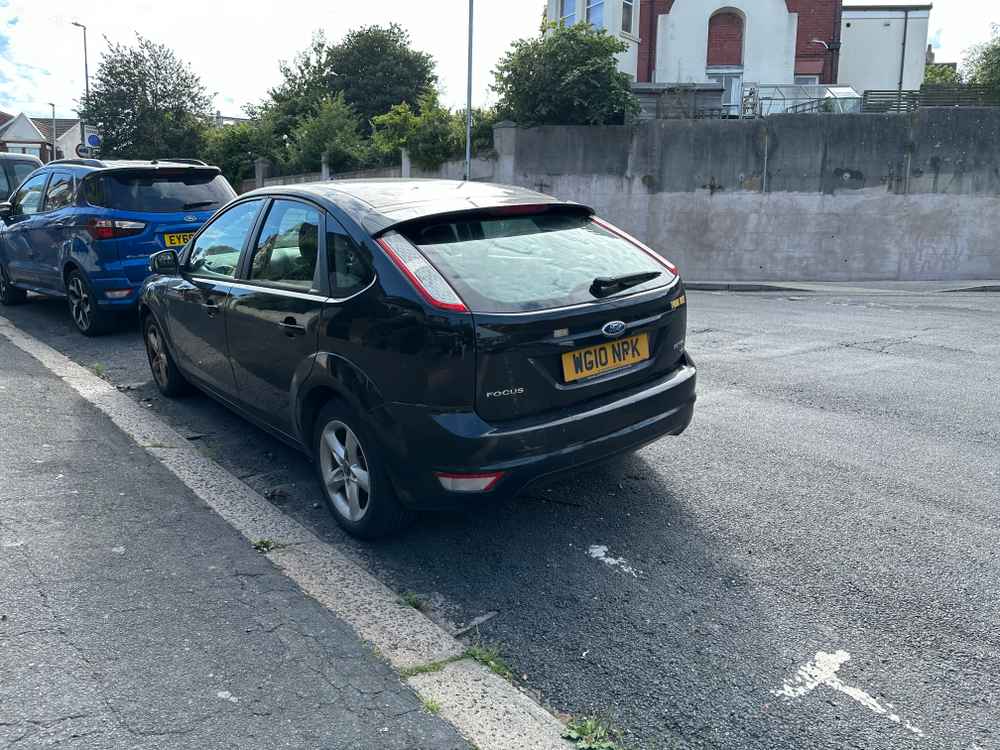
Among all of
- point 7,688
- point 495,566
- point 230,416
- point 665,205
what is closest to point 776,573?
point 495,566

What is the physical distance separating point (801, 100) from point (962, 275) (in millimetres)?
5632

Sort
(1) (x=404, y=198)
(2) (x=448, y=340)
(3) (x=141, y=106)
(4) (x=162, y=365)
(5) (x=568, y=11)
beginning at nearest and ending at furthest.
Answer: (2) (x=448, y=340) → (1) (x=404, y=198) → (4) (x=162, y=365) → (5) (x=568, y=11) → (3) (x=141, y=106)

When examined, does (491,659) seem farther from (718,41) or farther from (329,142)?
(718,41)

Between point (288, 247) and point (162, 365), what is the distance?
244cm

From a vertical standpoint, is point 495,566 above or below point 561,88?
below

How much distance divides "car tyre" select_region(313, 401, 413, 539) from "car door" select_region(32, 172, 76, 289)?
20.4 feet

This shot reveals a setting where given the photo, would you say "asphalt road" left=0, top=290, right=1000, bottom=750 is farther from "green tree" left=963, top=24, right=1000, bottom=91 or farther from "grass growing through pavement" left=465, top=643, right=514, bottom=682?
"green tree" left=963, top=24, right=1000, bottom=91

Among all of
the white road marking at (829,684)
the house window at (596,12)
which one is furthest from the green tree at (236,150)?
the white road marking at (829,684)

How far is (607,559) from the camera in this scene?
3.83m

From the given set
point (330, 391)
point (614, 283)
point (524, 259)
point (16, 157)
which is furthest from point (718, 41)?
point (330, 391)

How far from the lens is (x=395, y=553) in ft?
13.0

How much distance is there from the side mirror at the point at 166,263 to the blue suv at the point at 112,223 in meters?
2.70

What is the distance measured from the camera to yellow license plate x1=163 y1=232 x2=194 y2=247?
865cm

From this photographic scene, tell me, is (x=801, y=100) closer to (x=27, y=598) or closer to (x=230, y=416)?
(x=230, y=416)
